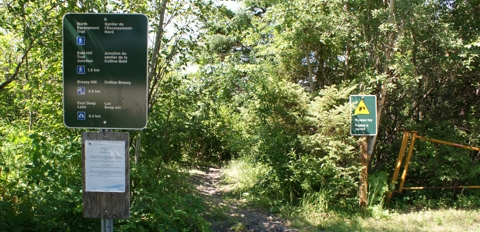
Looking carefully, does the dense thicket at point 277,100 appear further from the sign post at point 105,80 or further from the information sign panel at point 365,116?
the sign post at point 105,80

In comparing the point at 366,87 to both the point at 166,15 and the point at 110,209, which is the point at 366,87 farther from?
the point at 110,209

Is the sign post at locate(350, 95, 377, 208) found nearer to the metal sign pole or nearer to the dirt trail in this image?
the dirt trail

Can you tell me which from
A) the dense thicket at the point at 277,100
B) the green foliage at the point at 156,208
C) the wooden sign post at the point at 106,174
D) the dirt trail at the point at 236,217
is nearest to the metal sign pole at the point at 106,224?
the wooden sign post at the point at 106,174

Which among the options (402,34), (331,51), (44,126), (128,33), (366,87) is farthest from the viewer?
Result: (331,51)

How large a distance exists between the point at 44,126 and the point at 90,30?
305 cm

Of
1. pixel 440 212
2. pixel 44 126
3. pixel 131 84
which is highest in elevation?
pixel 131 84

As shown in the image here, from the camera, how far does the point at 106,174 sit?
2547 millimetres

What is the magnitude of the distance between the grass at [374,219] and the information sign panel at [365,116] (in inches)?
53.2

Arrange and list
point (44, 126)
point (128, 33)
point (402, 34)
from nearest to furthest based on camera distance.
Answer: point (128, 33) < point (44, 126) < point (402, 34)

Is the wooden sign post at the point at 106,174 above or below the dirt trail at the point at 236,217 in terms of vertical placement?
above

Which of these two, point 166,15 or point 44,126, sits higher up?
point 166,15

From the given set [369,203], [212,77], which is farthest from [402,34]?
[212,77]

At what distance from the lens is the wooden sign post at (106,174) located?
2527mm

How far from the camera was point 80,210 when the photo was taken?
12.7 ft
